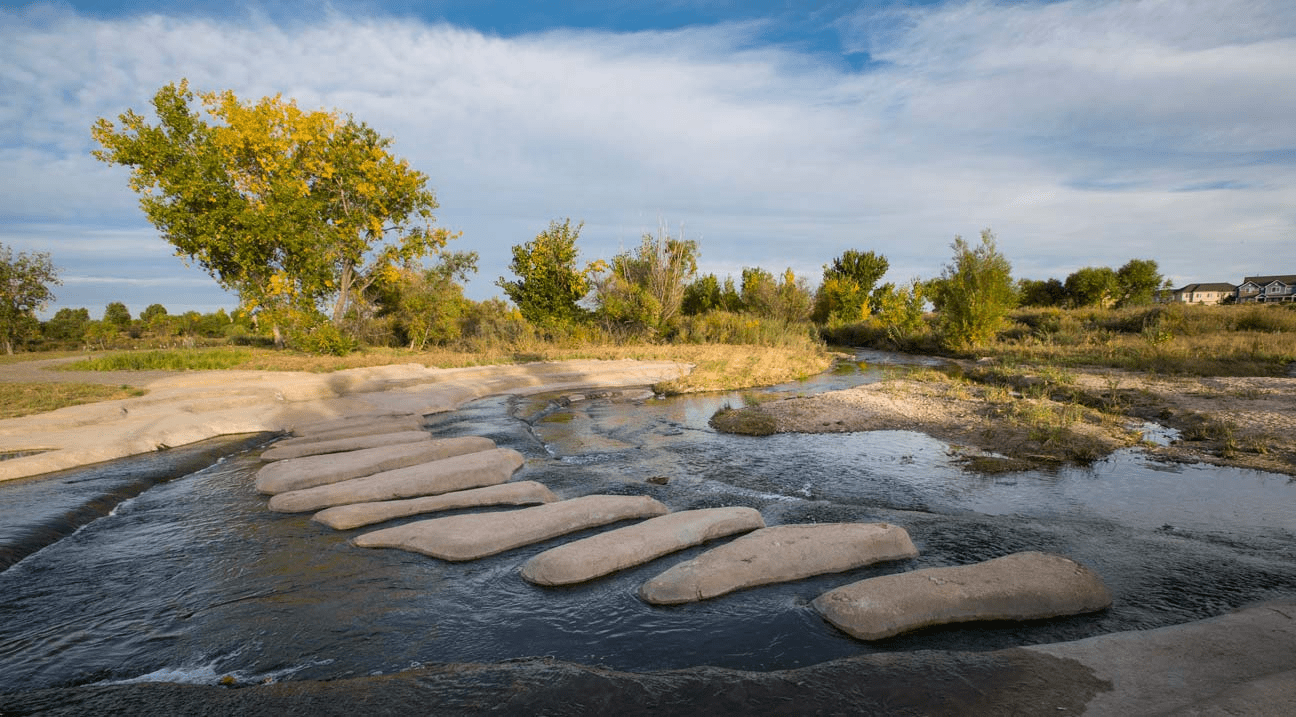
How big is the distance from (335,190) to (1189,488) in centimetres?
2528

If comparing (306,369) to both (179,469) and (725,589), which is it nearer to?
(179,469)

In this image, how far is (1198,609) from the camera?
4176mm

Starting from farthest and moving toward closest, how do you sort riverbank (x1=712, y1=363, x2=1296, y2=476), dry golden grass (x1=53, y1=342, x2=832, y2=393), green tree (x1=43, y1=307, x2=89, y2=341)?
green tree (x1=43, y1=307, x2=89, y2=341) → dry golden grass (x1=53, y1=342, x2=832, y2=393) → riverbank (x1=712, y1=363, x2=1296, y2=476)

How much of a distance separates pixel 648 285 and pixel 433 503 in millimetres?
22945

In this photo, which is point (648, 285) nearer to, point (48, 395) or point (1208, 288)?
point (48, 395)

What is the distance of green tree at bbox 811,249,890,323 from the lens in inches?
1708

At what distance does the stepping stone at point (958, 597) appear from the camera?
158 inches

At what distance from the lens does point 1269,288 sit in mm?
74625

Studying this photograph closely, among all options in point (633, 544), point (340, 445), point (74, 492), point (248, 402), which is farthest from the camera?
point (248, 402)

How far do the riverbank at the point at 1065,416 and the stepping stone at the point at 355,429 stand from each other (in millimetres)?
5767

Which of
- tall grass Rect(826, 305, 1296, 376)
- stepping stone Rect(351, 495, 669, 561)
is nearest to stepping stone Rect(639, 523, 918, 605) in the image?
stepping stone Rect(351, 495, 669, 561)

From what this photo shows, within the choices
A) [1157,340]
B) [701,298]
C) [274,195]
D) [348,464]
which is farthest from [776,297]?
[348,464]

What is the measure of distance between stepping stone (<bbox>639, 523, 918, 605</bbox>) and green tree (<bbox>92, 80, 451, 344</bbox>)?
21.2 m

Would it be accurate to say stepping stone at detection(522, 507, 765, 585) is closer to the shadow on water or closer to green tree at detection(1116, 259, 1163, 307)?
the shadow on water
